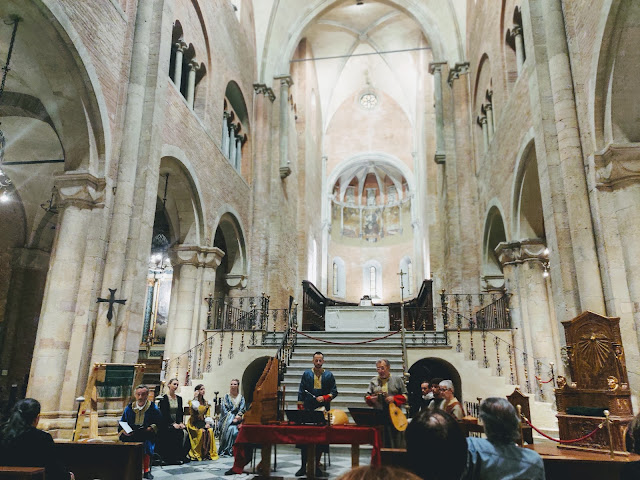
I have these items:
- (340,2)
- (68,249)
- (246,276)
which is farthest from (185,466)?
(340,2)

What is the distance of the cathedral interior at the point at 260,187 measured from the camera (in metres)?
7.91

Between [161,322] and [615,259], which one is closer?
[615,259]

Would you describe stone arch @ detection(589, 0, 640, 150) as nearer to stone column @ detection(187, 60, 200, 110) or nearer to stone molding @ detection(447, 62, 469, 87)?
stone column @ detection(187, 60, 200, 110)

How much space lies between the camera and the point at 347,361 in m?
12.0

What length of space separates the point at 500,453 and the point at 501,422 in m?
0.15

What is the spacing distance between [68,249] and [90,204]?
855 mm

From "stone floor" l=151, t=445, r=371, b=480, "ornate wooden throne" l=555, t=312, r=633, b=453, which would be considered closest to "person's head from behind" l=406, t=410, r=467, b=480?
"stone floor" l=151, t=445, r=371, b=480

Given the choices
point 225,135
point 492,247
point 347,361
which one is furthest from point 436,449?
point 225,135

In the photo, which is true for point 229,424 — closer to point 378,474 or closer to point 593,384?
point 593,384

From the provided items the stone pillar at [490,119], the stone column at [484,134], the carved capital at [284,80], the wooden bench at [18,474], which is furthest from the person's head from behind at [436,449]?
the carved capital at [284,80]

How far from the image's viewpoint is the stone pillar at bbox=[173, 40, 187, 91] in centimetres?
1259

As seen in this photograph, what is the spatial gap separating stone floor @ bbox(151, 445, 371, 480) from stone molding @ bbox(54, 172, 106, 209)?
4.51 metres

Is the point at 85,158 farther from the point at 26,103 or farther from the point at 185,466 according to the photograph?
Answer: the point at 185,466

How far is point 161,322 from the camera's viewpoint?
761 inches
